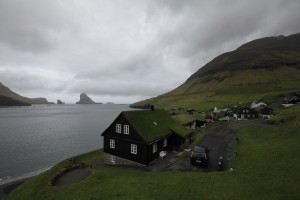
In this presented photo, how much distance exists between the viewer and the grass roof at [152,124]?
93.5 feet

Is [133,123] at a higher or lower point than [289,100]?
lower

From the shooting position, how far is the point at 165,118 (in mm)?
37875

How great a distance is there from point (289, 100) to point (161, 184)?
10730 centimetres

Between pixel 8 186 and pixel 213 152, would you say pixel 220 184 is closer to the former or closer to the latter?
pixel 213 152

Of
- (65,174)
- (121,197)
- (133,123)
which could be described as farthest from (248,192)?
(65,174)

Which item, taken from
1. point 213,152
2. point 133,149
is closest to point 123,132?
point 133,149

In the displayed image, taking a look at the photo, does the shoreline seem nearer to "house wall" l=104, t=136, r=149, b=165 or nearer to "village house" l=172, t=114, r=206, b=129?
"house wall" l=104, t=136, r=149, b=165

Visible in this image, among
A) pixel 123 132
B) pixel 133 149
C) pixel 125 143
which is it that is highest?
pixel 123 132

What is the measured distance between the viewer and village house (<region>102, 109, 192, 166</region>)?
89.8 ft

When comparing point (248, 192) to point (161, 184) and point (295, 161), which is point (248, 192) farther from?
point (295, 161)

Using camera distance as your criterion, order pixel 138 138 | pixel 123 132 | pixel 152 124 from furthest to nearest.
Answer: pixel 152 124, pixel 123 132, pixel 138 138

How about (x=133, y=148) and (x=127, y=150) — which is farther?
(x=127, y=150)

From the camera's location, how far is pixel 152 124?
32.0 m

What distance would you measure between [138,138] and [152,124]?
5.21 meters
